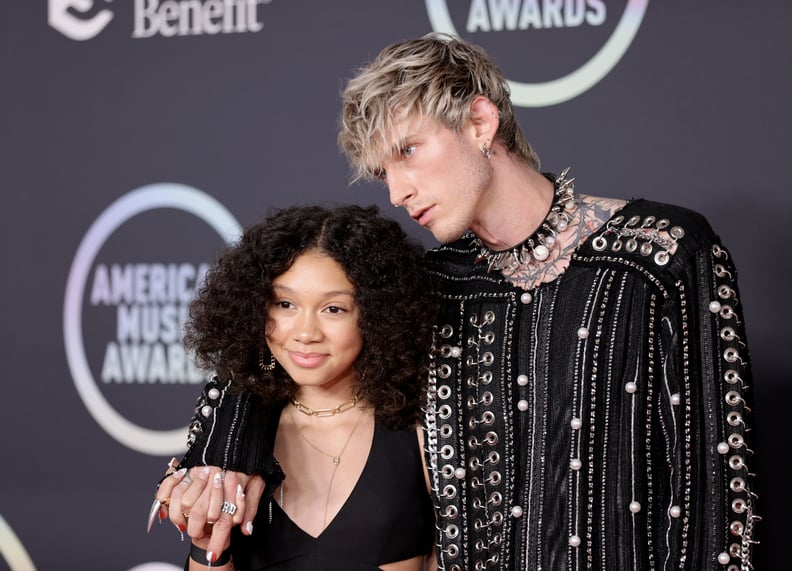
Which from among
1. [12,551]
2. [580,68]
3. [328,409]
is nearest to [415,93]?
[328,409]

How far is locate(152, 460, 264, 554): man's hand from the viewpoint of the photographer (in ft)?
5.32

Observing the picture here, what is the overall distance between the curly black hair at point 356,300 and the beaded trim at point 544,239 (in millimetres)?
162

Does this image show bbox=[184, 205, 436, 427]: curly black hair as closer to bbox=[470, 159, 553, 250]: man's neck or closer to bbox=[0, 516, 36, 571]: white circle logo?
bbox=[470, 159, 553, 250]: man's neck

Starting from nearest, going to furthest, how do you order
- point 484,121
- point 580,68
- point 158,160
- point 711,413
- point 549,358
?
point 711,413
point 549,358
point 484,121
point 580,68
point 158,160

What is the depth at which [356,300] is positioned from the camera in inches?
69.1

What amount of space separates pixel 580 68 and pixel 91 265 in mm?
1551

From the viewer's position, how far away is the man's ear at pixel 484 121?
1.77m

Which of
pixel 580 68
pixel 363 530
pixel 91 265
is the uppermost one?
pixel 580 68

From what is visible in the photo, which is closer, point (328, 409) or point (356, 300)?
point (356, 300)

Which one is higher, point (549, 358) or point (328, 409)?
point (549, 358)

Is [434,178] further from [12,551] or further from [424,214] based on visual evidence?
[12,551]

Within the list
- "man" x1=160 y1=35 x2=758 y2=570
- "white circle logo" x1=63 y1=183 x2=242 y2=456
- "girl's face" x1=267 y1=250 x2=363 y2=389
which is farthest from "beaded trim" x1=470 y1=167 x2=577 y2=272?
"white circle logo" x1=63 y1=183 x2=242 y2=456

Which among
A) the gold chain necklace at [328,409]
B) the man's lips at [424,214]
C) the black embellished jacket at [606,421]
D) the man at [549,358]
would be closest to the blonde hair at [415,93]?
the man at [549,358]

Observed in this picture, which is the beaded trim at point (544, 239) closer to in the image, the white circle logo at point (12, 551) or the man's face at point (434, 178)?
the man's face at point (434, 178)
